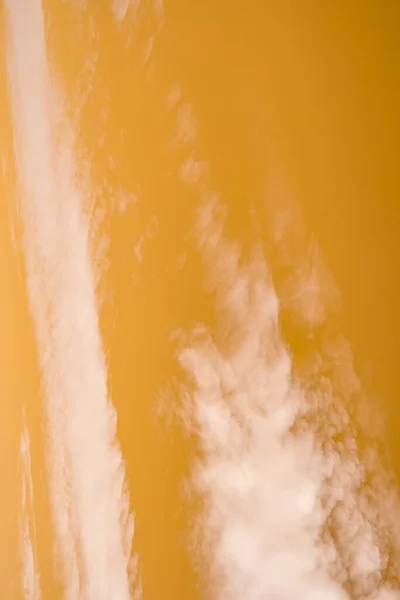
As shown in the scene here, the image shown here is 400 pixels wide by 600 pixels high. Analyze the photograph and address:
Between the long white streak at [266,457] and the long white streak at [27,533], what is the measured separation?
16cm

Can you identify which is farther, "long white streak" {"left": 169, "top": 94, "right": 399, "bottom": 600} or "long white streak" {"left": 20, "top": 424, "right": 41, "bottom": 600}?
"long white streak" {"left": 20, "top": 424, "right": 41, "bottom": 600}

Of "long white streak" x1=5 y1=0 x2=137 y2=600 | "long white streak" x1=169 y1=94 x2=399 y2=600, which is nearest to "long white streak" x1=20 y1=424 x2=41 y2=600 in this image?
"long white streak" x1=5 y1=0 x2=137 y2=600

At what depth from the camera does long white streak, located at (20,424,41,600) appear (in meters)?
0.46

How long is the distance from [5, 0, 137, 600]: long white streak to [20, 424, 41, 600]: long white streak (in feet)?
0.09

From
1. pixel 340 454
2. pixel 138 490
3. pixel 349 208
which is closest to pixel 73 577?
pixel 138 490

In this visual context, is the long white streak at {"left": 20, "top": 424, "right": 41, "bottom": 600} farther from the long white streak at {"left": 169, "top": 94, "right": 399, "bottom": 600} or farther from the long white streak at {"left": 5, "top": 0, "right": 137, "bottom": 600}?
the long white streak at {"left": 169, "top": 94, "right": 399, "bottom": 600}

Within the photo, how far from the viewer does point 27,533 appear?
0.46m

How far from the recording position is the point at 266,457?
1.20 feet

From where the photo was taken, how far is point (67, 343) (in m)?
0.43

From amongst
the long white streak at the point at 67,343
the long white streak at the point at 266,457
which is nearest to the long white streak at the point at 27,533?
the long white streak at the point at 67,343

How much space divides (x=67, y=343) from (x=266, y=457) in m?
0.17

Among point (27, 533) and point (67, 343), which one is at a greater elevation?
point (67, 343)

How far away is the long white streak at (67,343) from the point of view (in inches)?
16.1

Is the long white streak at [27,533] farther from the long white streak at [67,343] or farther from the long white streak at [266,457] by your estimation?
the long white streak at [266,457]
